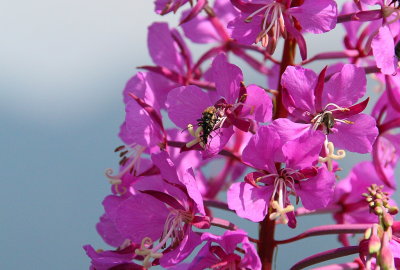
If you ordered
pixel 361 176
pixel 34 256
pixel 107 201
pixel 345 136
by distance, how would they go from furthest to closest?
1. pixel 34 256
2. pixel 361 176
3. pixel 107 201
4. pixel 345 136

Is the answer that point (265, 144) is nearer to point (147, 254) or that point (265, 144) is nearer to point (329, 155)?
point (329, 155)

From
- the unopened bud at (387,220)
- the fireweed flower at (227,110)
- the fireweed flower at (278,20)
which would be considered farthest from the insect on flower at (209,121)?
the unopened bud at (387,220)

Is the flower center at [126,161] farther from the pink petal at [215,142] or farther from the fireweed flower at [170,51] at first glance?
the pink petal at [215,142]

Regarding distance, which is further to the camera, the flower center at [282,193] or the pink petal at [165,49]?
the pink petal at [165,49]

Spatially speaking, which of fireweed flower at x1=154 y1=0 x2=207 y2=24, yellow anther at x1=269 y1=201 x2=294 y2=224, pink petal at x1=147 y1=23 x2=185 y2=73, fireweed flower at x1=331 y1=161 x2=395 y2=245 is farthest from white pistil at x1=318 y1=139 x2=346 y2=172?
pink petal at x1=147 y1=23 x2=185 y2=73

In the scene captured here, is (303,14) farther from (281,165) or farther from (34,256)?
(34,256)

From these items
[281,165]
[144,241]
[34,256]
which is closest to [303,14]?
[281,165]

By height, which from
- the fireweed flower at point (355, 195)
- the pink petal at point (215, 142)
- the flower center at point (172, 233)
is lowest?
the fireweed flower at point (355, 195)
